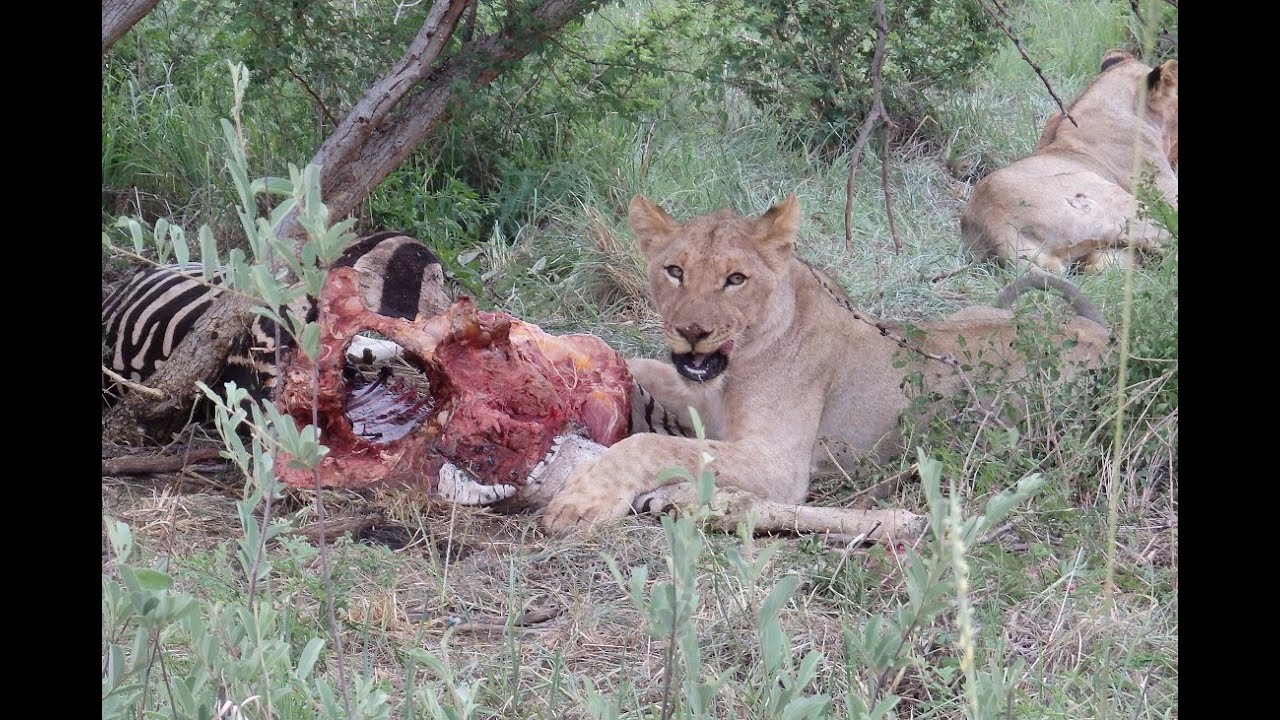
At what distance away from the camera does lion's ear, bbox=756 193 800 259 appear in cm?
405

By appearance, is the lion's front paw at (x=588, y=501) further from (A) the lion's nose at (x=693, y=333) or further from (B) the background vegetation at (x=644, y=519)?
(A) the lion's nose at (x=693, y=333)

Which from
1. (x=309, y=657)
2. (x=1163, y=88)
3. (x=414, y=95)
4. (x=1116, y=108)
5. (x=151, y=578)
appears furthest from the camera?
A: (x=1116, y=108)

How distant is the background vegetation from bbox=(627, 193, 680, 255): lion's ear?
627 mm

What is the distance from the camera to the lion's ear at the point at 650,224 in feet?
13.7

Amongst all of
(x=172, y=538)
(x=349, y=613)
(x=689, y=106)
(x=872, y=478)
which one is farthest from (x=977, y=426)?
(x=689, y=106)

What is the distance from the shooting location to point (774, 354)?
13.4 ft

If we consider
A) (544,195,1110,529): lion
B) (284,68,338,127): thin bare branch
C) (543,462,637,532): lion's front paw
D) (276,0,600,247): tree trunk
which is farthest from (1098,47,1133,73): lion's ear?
(543,462,637,532): lion's front paw

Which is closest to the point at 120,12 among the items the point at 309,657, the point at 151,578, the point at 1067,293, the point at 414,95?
the point at 414,95

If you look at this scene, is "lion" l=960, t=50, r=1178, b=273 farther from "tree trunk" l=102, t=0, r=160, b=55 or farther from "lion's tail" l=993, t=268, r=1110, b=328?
"tree trunk" l=102, t=0, r=160, b=55

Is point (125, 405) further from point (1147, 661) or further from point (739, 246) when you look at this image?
point (1147, 661)

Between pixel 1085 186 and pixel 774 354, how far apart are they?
318cm

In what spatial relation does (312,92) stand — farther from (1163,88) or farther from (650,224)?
(1163,88)

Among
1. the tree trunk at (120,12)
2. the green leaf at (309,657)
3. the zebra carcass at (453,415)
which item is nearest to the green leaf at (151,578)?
the green leaf at (309,657)

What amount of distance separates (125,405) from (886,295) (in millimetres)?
3046
